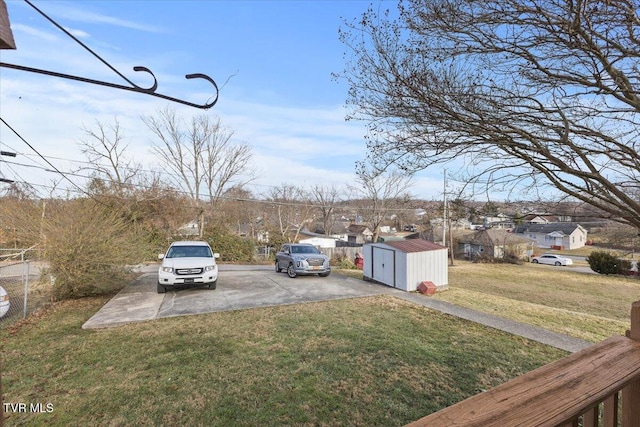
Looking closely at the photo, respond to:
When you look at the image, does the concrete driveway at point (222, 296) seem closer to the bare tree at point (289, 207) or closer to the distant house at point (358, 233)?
the bare tree at point (289, 207)

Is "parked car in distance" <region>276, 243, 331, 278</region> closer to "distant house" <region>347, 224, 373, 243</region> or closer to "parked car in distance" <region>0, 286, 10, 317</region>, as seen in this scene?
"parked car in distance" <region>0, 286, 10, 317</region>

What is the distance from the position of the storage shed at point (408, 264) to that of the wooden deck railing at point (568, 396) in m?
8.83

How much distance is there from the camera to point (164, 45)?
16.8 feet

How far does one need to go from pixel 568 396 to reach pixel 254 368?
3.89 m

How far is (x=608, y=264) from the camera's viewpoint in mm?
24828

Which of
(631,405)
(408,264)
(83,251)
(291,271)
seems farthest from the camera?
(291,271)

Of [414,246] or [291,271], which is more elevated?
[414,246]

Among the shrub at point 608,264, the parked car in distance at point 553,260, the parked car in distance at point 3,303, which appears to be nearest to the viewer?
the parked car in distance at point 3,303

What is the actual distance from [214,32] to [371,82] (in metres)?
3.22

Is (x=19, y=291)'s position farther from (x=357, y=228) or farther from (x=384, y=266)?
(x=357, y=228)

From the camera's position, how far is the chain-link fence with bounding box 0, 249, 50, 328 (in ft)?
21.7

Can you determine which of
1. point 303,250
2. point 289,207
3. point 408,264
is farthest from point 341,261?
point 289,207

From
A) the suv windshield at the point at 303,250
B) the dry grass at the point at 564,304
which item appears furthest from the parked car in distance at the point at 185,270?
the dry grass at the point at 564,304

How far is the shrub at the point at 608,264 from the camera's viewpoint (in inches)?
961
